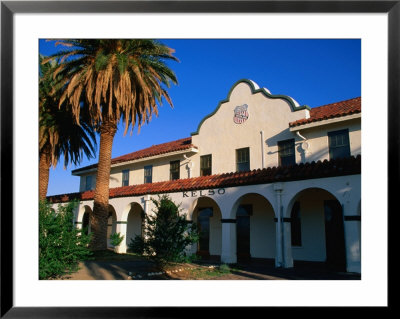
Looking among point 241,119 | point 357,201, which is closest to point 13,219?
point 357,201

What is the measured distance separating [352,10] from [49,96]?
54.0 ft

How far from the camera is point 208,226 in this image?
19.9 meters

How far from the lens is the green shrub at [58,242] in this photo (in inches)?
340

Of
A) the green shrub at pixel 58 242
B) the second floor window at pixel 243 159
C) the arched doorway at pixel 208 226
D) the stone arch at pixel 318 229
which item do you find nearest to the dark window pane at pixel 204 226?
the arched doorway at pixel 208 226

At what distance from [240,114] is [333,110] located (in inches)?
193

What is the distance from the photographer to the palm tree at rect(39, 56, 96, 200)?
18469mm

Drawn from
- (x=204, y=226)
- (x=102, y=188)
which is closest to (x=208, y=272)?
(x=204, y=226)

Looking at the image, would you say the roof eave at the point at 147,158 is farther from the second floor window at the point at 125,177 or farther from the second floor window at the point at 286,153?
the second floor window at the point at 286,153

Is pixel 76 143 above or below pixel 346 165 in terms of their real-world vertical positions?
above

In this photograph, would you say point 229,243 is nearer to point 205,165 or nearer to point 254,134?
point 254,134

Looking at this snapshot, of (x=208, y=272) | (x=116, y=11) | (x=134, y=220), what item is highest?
(x=116, y=11)

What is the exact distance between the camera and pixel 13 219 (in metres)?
5.64

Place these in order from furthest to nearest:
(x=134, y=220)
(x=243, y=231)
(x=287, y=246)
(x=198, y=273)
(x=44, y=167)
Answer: (x=134, y=220) → (x=44, y=167) → (x=243, y=231) → (x=287, y=246) → (x=198, y=273)

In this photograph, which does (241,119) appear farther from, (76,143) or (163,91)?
(76,143)
